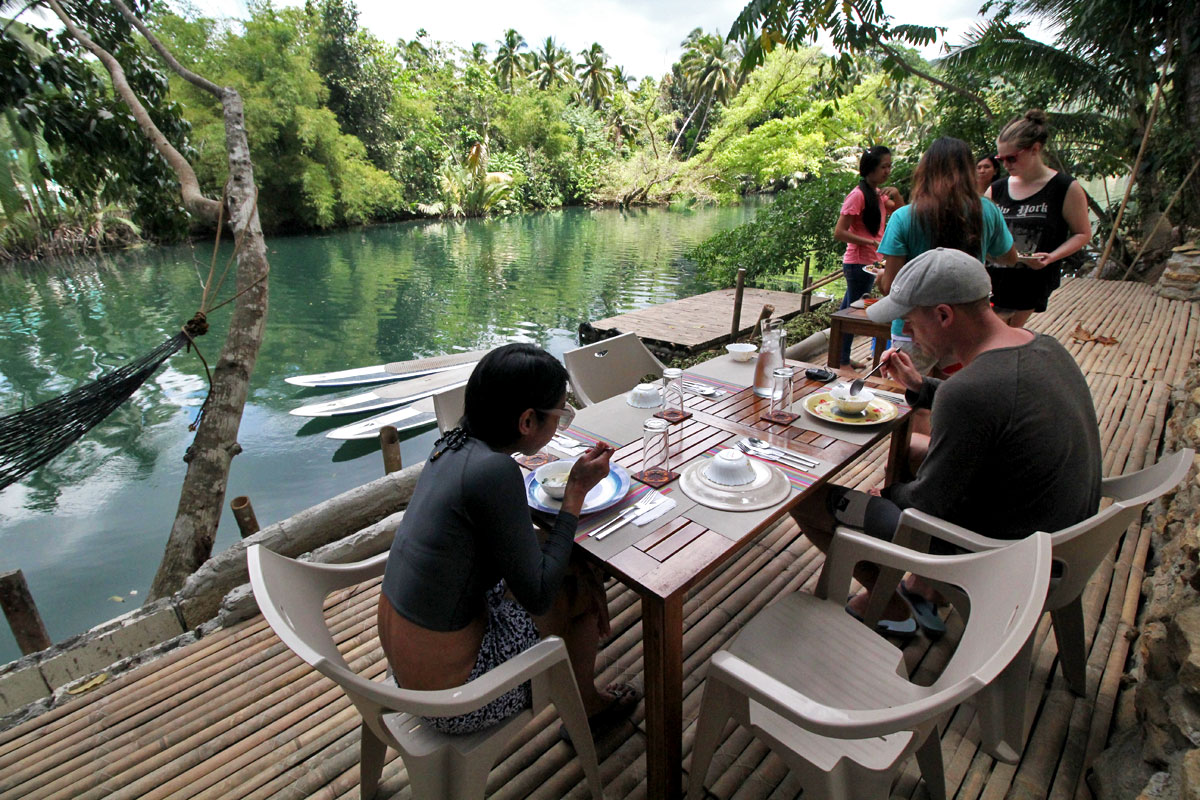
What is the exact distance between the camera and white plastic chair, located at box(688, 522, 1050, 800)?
3.36ft

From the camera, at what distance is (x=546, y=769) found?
1.62 metres

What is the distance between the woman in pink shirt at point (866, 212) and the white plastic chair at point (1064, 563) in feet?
8.30

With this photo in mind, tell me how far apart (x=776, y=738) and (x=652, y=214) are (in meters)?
30.1

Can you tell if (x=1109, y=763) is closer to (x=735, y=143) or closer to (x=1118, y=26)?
(x=1118, y=26)

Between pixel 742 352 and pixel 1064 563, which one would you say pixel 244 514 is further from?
pixel 1064 563

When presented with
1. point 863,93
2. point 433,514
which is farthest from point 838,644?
point 863,93

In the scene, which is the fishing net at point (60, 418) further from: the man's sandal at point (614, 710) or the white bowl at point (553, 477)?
the man's sandal at point (614, 710)

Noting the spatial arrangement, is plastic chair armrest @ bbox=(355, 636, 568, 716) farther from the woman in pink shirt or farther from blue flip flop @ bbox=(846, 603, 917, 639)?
the woman in pink shirt

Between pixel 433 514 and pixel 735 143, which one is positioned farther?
pixel 735 143

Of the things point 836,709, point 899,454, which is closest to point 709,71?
point 899,454

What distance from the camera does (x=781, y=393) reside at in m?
2.07

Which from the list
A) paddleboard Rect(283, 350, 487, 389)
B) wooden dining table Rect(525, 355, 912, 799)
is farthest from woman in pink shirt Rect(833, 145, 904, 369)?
paddleboard Rect(283, 350, 487, 389)

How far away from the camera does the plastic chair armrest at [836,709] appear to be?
3.08ft

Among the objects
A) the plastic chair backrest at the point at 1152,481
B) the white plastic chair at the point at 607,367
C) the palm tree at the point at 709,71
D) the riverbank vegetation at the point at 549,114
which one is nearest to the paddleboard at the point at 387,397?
the riverbank vegetation at the point at 549,114
